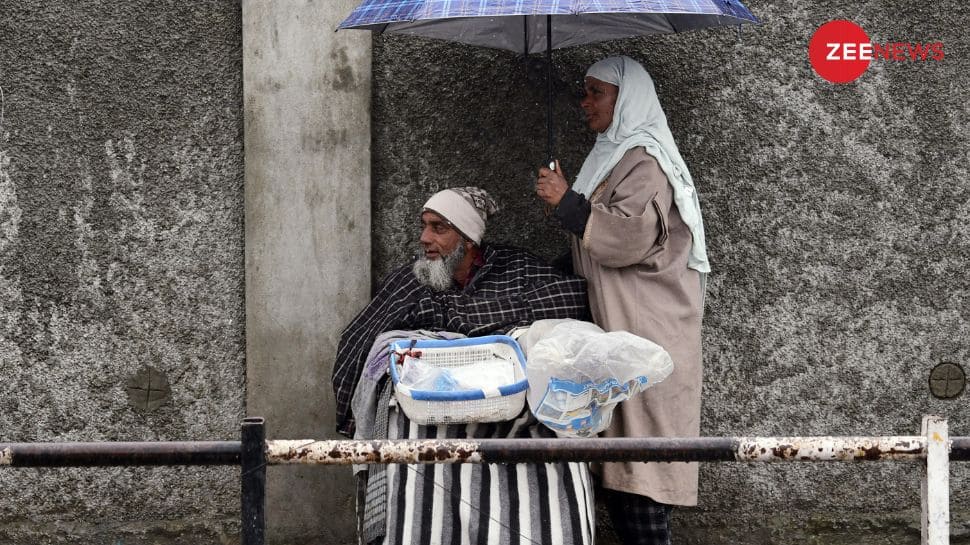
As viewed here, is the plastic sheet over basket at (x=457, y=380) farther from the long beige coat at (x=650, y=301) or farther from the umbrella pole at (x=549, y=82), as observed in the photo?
the umbrella pole at (x=549, y=82)

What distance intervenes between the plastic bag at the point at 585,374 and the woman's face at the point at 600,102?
0.96 meters

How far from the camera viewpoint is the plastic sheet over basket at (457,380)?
9.97 feet

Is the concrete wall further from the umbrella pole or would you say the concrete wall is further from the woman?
the woman

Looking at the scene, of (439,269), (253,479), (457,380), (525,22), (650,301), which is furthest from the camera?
(525,22)

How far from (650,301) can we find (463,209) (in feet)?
2.39

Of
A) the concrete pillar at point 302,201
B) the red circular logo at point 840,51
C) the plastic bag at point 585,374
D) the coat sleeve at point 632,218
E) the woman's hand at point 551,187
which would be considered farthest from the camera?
the red circular logo at point 840,51

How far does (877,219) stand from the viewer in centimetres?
419

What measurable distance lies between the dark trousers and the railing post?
1248mm

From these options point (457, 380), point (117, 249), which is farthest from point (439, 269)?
point (117, 249)

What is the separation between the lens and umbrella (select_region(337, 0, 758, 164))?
3.05 metres

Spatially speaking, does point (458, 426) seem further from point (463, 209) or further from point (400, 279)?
point (463, 209)

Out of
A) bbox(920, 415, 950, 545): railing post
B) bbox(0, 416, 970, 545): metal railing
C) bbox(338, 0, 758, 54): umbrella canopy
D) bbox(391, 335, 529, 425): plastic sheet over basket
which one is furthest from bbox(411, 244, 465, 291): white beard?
bbox(920, 415, 950, 545): railing post

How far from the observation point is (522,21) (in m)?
3.94

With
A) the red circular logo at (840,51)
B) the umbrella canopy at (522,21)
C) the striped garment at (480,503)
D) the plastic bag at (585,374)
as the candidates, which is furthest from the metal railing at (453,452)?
the red circular logo at (840,51)
